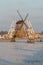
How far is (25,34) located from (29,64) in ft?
221

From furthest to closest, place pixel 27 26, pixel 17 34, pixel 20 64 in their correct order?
pixel 27 26 → pixel 17 34 → pixel 20 64

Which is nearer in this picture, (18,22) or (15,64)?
(15,64)

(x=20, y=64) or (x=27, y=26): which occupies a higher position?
(x=27, y=26)

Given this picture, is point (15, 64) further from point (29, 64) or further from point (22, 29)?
point (22, 29)

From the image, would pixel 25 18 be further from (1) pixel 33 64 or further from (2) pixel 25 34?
(1) pixel 33 64

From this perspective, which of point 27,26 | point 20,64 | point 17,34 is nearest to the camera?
point 20,64

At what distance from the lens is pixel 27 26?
81.6m

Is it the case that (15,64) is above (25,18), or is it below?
below

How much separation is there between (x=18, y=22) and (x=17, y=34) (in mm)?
4673

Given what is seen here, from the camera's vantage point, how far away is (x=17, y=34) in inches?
3009

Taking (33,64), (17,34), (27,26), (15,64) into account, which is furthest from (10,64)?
(27,26)

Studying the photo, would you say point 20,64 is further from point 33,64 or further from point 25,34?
point 25,34

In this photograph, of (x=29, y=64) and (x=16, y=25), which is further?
(x=16, y=25)

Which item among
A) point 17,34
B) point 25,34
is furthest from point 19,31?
point 25,34
